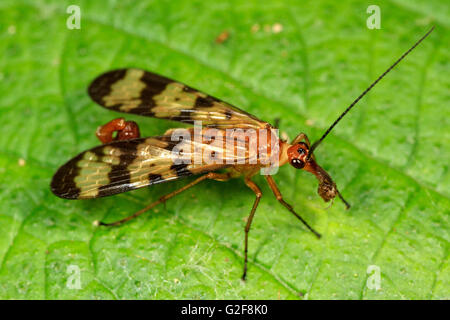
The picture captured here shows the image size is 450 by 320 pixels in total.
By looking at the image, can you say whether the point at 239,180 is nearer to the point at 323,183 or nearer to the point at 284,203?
the point at 284,203

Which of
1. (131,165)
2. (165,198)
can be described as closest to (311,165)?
(165,198)

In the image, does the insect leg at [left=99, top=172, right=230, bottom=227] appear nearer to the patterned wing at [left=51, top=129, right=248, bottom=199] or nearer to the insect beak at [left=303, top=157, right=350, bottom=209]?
the patterned wing at [left=51, top=129, right=248, bottom=199]

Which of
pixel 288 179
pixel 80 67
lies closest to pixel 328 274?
pixel 288 179

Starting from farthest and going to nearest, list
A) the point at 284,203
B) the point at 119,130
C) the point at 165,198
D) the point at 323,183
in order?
1. the point at 119,130
2. the point at 165,198
3. the point at 284,203
4. the point at 323,183

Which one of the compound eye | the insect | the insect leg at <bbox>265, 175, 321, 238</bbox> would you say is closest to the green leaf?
the insect leg at <bbox>265, 175, 321, 238</bbox>

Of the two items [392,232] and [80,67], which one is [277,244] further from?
[80,67]
